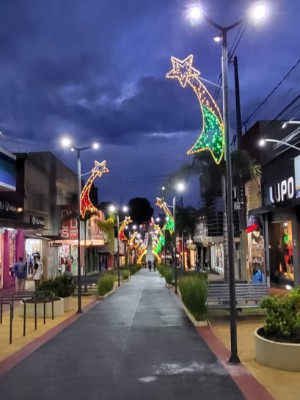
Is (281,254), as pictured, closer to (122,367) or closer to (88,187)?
(88,187)

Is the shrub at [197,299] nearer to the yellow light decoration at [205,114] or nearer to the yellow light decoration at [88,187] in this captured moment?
the yellow light decoration at [205,114]

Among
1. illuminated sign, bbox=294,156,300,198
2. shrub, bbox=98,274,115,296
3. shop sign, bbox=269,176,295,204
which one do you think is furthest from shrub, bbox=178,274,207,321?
shop sign, bbox=269,176,295,204

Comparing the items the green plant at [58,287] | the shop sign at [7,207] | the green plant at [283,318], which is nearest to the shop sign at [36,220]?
the shop sign at [7,207]

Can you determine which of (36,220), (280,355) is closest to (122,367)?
(280,355)

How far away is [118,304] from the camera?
21297mm

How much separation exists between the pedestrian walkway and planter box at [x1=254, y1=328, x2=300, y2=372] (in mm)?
794

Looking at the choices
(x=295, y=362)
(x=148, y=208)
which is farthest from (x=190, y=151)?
(x=148, y=208)

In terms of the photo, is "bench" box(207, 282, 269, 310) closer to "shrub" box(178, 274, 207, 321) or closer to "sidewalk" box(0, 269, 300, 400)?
"shrub" box(178, 274, 207, 321)

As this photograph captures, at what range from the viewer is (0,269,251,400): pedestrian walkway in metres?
7.59

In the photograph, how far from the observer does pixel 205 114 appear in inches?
777

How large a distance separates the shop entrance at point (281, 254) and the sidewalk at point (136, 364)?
12586 millimetres

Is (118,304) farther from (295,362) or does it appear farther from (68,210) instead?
(68,210)

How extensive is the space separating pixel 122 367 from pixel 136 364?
1.10 ft

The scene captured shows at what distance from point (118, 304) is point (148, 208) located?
128m
